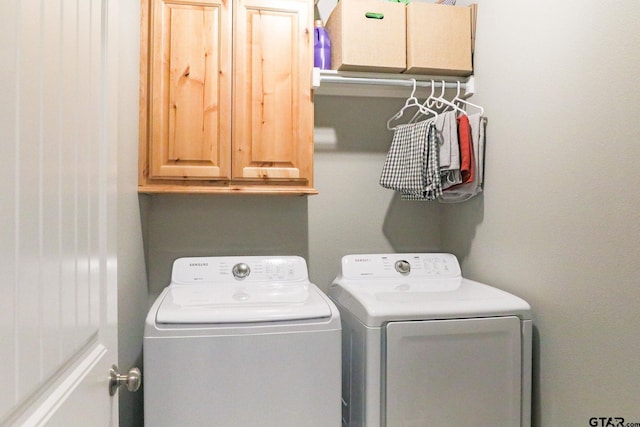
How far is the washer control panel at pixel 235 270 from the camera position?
1991mm

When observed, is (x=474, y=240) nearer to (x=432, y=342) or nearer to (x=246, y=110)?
(x=432, y=342)

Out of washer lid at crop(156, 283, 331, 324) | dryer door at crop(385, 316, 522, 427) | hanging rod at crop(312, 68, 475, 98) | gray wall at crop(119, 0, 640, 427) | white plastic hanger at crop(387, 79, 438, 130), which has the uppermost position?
hanging rod at crop(312, 68, 475, 98)

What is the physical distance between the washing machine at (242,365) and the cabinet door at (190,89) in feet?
2.07

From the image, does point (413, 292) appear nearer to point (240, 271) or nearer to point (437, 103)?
point (240, 271)

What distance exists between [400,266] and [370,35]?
1.06 m

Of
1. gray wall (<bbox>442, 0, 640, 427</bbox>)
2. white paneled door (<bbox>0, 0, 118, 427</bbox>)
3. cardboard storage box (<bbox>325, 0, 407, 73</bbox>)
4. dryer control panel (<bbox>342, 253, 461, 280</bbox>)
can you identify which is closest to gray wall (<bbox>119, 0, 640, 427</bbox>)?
gray wall (<bbox>442, 0, 640, 427</bbox>)

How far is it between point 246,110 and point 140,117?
1.42 ft

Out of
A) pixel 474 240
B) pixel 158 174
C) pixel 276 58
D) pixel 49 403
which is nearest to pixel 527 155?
pixel 474 240

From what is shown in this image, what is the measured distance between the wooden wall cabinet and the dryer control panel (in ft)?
1.40

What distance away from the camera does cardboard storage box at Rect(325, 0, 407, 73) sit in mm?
1935

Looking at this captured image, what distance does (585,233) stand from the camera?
4.66 feet

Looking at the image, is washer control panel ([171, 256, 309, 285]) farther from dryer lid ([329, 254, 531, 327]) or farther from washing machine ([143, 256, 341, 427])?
washing machine ([143, 256, 341, 427])

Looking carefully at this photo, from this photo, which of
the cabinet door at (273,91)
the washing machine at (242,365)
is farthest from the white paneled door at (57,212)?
the cabinet door at (273,91)

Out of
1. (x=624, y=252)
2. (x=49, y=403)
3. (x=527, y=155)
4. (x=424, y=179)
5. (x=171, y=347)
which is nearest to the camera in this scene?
(x=49, y=403)
